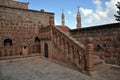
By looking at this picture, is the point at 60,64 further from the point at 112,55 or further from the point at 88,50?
the point at 112,55

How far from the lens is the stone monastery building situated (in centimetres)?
582

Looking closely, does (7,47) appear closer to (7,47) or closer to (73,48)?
(7,47)

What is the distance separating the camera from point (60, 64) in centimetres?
657

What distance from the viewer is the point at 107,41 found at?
678 centimetres

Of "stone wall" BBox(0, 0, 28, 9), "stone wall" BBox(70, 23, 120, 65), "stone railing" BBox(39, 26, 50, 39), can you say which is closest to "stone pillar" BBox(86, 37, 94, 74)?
"stone wall" BBox(70, 23, 120, 65)

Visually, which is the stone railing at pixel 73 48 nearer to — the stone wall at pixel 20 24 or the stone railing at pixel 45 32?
the stone railing at pixel 45 32

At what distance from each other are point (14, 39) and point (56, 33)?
3.05 m

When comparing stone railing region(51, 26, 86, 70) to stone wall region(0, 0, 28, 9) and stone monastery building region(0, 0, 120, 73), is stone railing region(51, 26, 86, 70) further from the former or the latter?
stone wall region(0, 0, 28, 9)

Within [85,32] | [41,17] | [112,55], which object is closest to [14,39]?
[41,17]

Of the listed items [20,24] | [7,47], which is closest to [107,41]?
[20,24]

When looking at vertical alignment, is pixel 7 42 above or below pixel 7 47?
above

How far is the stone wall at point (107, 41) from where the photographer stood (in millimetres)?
6304

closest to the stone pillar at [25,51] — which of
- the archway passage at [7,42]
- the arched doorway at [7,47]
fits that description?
the arched doorway at [7,47]

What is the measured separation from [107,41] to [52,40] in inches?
117
